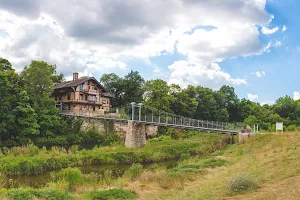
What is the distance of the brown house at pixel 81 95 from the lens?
44062mm

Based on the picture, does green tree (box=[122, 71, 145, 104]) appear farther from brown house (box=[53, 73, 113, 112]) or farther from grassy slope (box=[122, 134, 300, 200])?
grassy slope (box=[122, 134, 300, 200])

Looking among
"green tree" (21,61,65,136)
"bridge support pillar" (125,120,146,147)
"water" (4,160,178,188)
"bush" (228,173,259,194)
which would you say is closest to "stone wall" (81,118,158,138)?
"green tree" (21,61,65,136)

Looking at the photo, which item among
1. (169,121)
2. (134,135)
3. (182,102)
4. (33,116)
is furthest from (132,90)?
(33,116)

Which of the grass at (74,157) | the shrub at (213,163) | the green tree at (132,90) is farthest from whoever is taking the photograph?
the green tree at (132,90)

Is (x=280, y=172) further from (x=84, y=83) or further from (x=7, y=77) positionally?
(x=84, y=83)

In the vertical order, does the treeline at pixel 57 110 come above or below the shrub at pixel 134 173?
above

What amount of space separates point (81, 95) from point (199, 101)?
2273cm

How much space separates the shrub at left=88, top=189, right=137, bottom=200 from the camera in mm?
10820

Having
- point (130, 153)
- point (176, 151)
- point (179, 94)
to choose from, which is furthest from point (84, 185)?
point (179, 94)

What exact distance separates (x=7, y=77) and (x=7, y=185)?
737 inches

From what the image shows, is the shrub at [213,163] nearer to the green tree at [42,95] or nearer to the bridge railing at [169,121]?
the bridge railing at [169,121]

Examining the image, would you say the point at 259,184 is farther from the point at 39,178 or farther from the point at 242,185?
the point at 39,178

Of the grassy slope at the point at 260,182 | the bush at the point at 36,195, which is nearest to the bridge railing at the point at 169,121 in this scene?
the grassy slope at the point at 260,182

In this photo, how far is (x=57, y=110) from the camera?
3656 cm
